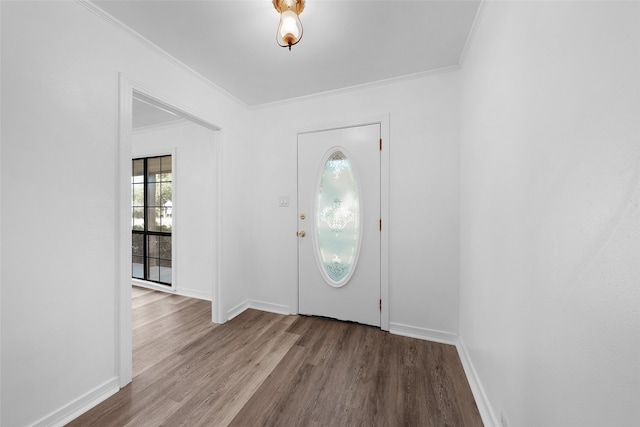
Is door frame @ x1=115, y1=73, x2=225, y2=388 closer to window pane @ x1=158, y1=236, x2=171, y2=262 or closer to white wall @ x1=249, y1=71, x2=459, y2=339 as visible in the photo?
white wall @ x1=249, y1=71, x2=459, y2=339

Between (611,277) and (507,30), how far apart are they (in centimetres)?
121

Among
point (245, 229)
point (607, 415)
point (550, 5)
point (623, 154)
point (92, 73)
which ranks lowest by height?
point (607, 415)

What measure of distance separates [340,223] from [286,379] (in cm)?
149

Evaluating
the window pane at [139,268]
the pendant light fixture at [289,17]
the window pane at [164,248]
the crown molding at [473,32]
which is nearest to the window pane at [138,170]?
the window pane at [164,248]

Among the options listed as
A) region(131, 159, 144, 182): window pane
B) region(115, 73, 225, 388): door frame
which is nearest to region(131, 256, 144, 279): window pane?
region(131, 159, 144, 182): window pane

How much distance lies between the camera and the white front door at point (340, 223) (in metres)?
2.50

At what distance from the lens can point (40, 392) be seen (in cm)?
132

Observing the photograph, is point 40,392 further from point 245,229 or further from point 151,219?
point 151,219

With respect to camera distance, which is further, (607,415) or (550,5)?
(550,5)

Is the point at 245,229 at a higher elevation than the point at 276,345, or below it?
higher

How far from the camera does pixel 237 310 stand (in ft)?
9.36

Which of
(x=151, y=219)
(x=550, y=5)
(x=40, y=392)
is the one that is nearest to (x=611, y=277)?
(x=550, y=5)

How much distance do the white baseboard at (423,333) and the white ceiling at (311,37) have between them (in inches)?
95.3

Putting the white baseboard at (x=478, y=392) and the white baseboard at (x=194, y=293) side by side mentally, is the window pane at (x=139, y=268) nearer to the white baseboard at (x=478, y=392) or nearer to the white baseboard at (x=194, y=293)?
the white baseboard at (x=194, y=293)
